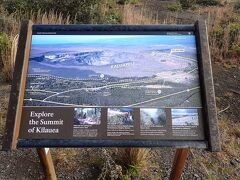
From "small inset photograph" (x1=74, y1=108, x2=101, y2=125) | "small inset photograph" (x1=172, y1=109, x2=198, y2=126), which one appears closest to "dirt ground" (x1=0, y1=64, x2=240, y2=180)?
"small inset photograph" (x1=74, y1=108, x2=101, y2=125)

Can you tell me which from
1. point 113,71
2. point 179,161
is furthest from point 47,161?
point 179,161

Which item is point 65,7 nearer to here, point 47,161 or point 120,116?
point 47,161

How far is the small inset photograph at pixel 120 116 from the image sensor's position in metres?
2.88

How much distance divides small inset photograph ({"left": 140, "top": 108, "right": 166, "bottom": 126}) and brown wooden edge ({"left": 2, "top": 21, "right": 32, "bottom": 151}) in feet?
2.76

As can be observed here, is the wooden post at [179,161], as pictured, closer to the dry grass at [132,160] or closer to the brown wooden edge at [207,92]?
the brown wooden edge at [207,92]

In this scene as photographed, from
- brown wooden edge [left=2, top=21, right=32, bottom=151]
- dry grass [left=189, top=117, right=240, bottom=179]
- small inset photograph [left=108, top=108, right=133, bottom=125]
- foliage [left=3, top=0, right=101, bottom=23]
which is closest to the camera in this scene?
brown wooden edge [left=2, top=21, right=32, bottom=151]

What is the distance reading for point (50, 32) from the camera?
312 centimetres

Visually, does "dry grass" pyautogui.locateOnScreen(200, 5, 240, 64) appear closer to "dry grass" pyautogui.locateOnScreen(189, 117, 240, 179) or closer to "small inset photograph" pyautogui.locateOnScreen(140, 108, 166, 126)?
"dry grass" pyautogui.locateOnScreen(189, 117, 240, 179)

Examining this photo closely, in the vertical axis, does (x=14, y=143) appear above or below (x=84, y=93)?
below

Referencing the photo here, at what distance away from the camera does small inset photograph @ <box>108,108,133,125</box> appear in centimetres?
288

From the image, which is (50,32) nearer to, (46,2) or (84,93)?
(84,93)

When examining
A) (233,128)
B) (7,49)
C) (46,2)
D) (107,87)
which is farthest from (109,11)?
(107,87)

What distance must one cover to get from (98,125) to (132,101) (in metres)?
0.30

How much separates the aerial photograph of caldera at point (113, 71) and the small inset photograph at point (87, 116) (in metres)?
0.04
